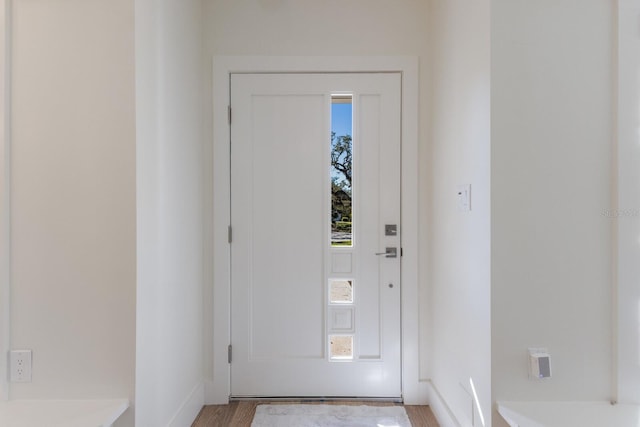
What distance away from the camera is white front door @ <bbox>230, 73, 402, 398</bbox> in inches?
90.9

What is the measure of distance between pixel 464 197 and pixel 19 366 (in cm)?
198

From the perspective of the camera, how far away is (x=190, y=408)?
2.07 meters

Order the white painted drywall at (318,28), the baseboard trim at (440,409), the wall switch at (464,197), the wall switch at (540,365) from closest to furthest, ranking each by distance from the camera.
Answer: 1. the wall switch at (540,365)
2. the wall switch at (464,197)
3. the baseboard trim at (440,409)
4. the white painted drywall at (318,28)

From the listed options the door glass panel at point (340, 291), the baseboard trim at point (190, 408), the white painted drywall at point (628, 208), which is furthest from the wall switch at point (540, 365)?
the baseboard trim at point (190, 408)

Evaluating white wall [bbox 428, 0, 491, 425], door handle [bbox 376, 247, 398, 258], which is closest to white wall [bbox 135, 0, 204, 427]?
door handle [bbox 376, 247, 398, 258]

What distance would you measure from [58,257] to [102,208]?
10.0 inches

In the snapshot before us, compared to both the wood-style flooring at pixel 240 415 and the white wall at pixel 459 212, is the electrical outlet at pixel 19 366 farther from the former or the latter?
the white wall at pixel 459 212

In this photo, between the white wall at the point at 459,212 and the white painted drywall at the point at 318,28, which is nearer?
the white wall at the point at 459,212

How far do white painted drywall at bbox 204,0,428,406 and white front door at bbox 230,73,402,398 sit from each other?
0.17 m

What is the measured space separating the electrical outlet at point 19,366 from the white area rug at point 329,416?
3.78 ft

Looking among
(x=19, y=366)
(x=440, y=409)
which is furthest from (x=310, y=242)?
(x=19, y=366)

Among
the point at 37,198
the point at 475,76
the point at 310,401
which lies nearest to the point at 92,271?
the point at 37,198

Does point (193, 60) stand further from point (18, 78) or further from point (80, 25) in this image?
point (18, 78)

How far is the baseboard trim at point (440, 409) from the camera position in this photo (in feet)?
6.17
